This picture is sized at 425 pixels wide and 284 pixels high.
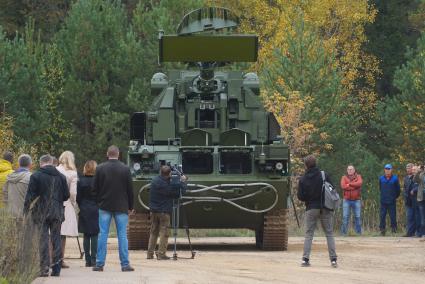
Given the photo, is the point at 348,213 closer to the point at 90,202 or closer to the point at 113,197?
A: the point at 90,202

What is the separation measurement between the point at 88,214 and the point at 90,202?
238mm

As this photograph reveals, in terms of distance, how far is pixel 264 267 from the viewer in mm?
19766

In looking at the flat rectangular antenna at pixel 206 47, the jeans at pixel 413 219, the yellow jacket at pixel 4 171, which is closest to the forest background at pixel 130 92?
the jeans at pixel 413 219

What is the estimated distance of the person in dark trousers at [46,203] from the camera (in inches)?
684

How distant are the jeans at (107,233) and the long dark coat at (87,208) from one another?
2.82ft

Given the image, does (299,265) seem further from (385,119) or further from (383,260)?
(385,119)

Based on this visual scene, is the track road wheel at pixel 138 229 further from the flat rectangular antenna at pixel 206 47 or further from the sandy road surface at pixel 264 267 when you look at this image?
the flat rectangular antenna at pixel 206 47

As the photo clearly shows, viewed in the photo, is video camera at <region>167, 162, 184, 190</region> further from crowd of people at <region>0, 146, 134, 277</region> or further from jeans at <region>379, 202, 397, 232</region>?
jeans at <region>379, 202, 397, 232</region>

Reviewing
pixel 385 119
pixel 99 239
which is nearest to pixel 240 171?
pixel 99 239

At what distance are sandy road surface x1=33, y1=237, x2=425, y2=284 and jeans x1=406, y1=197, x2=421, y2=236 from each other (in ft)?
12.9

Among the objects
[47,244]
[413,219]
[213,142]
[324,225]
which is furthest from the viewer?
[413,219]

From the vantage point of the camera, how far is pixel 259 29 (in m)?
62.1

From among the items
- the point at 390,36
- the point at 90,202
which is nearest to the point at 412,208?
the point at 90,202

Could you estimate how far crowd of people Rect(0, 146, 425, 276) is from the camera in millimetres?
17453
